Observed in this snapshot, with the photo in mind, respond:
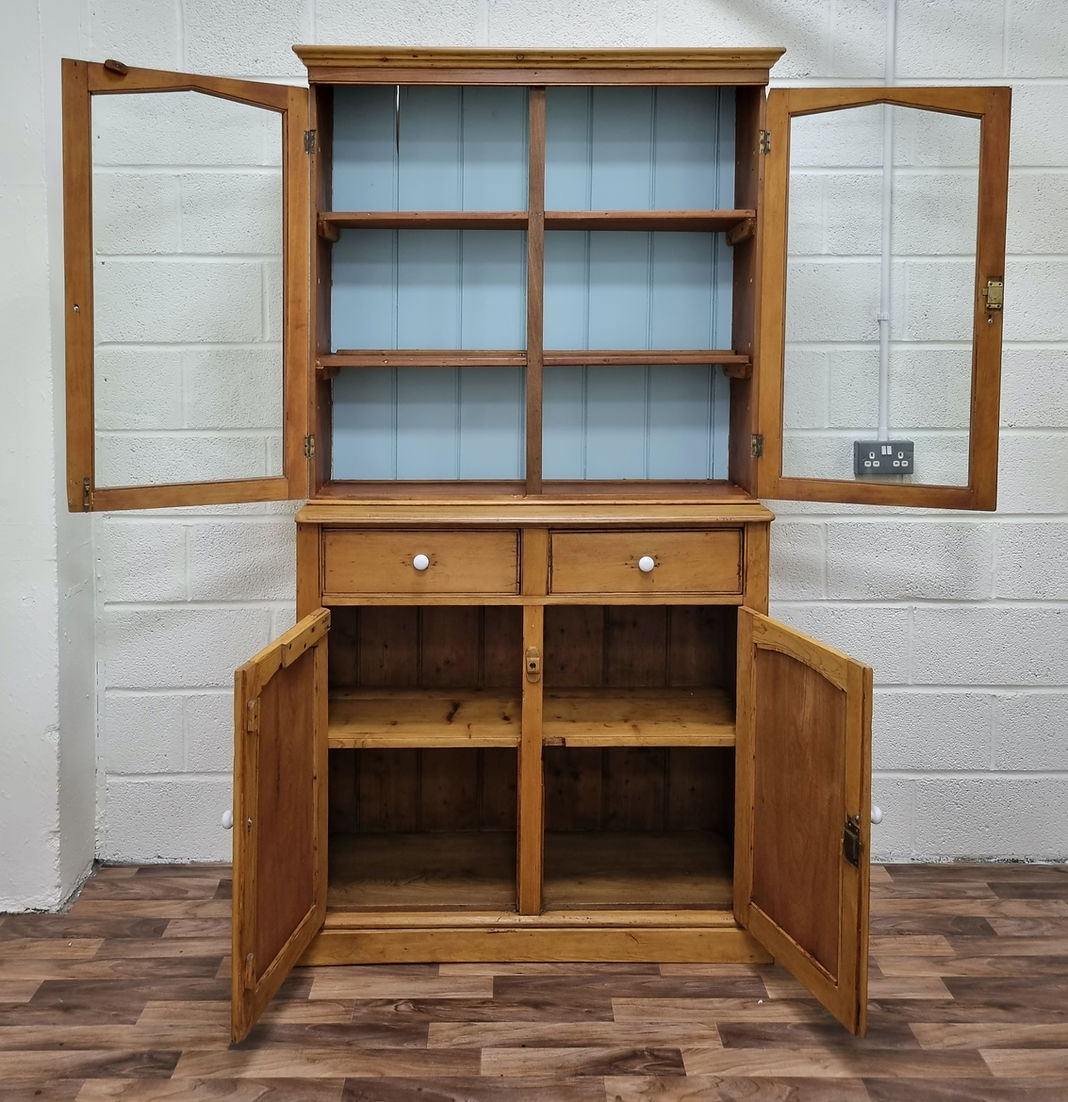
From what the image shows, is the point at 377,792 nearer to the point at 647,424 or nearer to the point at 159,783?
the point at 159,783

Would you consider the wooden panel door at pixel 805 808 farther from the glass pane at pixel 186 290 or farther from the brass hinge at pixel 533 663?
the glass pane at pixel 186 290

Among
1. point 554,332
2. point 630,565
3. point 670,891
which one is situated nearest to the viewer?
point 630,565

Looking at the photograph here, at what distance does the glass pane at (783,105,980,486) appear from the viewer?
2.27 metres

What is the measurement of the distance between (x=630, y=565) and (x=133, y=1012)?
1379mm

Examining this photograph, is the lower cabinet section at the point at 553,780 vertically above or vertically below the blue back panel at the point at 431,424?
below

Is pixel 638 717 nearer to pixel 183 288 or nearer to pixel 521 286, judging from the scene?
pixel 521 286

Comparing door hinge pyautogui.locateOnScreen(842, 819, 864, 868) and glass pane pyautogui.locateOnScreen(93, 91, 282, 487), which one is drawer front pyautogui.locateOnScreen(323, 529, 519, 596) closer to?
glass pane pyautogui.locateOnScreen(93, 91, 282, 487)

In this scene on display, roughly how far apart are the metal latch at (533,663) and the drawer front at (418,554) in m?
0.17

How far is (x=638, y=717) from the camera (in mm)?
2529

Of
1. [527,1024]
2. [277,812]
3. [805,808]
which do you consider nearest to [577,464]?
[805,808]

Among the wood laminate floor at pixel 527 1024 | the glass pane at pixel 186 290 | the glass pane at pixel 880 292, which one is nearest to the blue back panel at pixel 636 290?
the glass pane at pixel 880 292

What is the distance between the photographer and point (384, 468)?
275cm

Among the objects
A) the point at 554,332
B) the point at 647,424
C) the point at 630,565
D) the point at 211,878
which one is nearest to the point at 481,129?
the point at 554,332

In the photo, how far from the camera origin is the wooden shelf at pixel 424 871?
2.46 m
